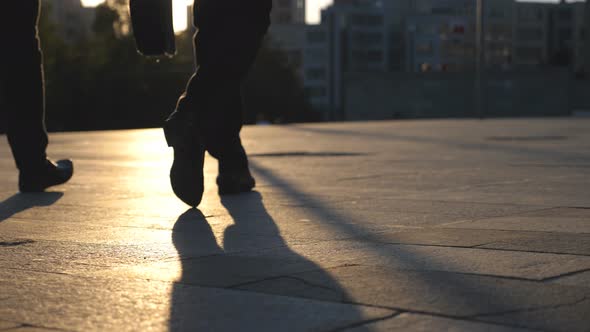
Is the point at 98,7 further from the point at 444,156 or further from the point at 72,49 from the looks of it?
the point at 444,156

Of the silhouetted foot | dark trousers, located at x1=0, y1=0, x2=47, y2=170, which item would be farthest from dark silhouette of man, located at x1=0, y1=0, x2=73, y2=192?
the silhouetted foot

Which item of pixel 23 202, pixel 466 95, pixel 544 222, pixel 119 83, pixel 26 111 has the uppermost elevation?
pixel 26 111

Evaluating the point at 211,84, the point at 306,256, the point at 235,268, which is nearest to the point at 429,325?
the point at 235,268

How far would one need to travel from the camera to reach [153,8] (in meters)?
4.73

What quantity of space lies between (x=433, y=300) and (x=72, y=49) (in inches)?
3236

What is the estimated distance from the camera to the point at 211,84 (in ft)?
16.1

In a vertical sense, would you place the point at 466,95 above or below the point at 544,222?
below

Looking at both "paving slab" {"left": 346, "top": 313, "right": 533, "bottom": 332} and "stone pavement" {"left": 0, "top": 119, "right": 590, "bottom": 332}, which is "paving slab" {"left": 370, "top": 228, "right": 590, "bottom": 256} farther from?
"paving slab" {"left": 346, "top": 313, "right": 533, "bottom": 332}

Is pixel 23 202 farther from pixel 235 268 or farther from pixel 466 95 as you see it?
pixel 466 95

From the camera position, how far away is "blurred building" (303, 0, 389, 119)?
143750 millimetres

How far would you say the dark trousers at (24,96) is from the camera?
5.68 metres

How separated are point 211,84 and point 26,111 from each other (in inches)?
52.7

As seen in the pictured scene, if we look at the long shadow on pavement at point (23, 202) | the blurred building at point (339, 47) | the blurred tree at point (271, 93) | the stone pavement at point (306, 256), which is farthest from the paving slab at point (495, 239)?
the blurred building at point (339, 47)

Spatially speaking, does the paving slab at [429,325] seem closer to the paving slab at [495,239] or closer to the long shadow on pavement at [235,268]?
the long shadow on pavement at [235,268]
